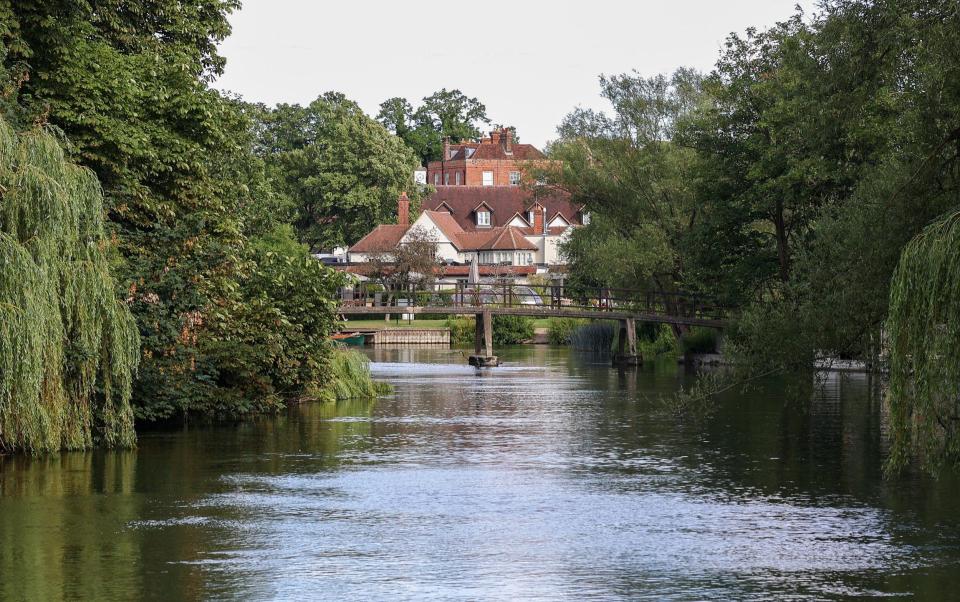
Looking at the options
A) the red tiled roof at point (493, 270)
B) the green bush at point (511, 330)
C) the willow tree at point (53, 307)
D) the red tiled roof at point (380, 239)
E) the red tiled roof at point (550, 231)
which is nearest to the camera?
the willow tree at point (53, 307)

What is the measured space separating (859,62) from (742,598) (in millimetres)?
12382

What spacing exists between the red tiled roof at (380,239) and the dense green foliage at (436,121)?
31.1 metres

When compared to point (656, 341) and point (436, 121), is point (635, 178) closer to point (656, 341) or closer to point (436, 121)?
point (656, 341)

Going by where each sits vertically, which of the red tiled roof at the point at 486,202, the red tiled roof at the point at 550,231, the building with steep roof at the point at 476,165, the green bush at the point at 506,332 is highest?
the building with steep roof at the point at 476,165

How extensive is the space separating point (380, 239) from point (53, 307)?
75.7m

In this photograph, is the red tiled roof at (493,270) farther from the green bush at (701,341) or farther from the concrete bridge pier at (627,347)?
the green bush at (701,341)

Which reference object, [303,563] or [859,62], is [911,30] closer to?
[859,62]

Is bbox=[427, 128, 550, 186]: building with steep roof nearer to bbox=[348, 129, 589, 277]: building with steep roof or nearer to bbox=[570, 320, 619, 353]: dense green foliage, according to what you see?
bbox=[348, 129, 589, 277]: building with steep roof

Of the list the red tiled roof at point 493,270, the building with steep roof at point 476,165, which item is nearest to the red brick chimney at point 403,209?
the red tiled roof at point 493,270

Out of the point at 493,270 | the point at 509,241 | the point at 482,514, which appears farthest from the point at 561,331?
the point at 482,514

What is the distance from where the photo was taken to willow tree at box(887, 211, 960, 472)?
1628 centimetres

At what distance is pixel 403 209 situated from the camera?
319 feet

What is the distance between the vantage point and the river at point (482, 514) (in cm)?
1387

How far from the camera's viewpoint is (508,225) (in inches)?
4311
